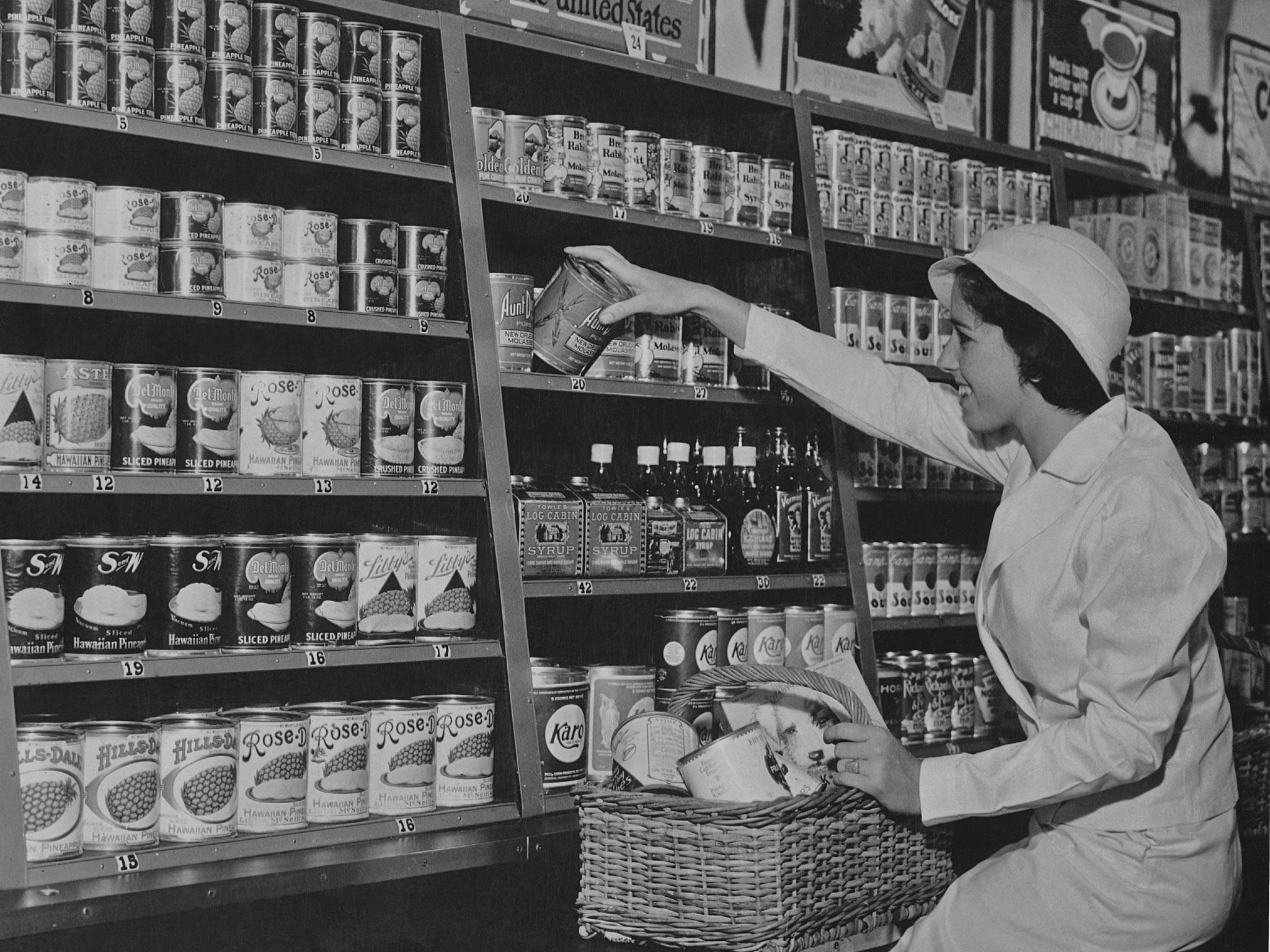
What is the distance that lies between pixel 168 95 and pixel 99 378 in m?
0.52

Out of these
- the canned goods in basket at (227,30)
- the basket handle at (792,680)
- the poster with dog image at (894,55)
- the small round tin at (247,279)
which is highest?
the poster with dog image at (894,55)

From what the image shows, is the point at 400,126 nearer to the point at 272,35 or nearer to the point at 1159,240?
the point at 272,35

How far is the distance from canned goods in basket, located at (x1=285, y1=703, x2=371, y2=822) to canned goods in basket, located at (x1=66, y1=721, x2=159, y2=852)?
0.29 metres

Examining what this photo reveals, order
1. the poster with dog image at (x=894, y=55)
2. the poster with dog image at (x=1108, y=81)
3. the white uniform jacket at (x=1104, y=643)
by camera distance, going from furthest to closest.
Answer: the poster with dog image at (x=1108, y=81) → the poster with dog image at (x=894, y=55) → the white uniform jacket at (x=1104, y=643)

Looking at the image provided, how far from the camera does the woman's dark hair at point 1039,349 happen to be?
2.24 m

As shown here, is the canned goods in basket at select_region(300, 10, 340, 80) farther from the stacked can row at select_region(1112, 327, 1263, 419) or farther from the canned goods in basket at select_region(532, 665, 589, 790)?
the stacked can row at select_region(1112, 327, 1263, 419)

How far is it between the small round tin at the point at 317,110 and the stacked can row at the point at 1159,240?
2.28 meters

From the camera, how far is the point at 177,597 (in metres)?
2.45

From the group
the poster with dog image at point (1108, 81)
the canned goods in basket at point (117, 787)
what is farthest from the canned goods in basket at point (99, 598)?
the poster with dog image at point (1108, 81)

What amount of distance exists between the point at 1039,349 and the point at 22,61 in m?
1.70

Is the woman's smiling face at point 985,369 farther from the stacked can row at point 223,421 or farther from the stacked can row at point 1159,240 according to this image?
the stacked can row at point 1159,240

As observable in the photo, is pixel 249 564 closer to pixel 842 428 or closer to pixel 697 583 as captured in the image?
pixel 697 583

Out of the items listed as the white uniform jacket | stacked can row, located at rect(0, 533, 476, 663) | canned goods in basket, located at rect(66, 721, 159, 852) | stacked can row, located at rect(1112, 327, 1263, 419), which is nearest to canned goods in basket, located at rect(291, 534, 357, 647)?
stacked can row, located at rect(0, 533, 476, 663)

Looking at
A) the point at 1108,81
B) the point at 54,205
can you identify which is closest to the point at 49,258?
the point at 54,205
